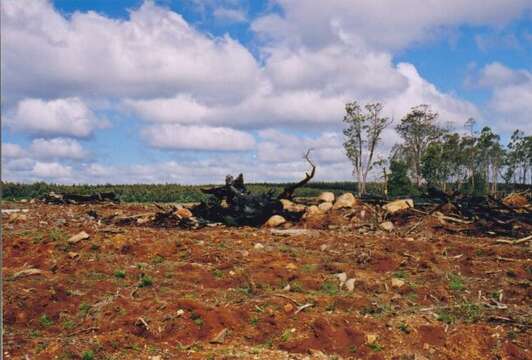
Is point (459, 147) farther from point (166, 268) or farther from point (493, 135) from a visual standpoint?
point (166, 268)

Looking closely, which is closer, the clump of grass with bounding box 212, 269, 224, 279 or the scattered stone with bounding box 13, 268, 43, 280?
the scattered stone with bounding box 13, 268, 43, 280

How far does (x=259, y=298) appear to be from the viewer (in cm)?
778

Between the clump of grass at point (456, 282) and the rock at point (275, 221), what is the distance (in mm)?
7215

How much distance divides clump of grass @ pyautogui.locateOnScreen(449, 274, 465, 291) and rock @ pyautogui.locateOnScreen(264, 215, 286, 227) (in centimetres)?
721

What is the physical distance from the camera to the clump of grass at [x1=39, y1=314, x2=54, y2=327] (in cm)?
688

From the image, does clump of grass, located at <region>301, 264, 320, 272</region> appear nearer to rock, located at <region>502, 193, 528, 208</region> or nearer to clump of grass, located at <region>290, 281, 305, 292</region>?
clump of grass, located at <region>290, 281, 305, 292</region>

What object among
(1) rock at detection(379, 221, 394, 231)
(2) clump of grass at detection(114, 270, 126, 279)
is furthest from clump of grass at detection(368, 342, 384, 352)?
(1) rock at detection(379, 221, 394, 231)

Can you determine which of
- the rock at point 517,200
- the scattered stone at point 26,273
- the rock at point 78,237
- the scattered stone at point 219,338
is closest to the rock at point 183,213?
the rock at point 78,237

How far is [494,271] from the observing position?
9656 millimetres

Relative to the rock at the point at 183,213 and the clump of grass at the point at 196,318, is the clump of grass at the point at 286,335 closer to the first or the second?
the clump of grass at the point at 196,318

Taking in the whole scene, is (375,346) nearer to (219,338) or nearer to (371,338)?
(371,338)

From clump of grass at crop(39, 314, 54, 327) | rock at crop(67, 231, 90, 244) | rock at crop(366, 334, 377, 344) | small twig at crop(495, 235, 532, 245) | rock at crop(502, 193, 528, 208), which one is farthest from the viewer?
rock at crop(502, 193, 528, 208)

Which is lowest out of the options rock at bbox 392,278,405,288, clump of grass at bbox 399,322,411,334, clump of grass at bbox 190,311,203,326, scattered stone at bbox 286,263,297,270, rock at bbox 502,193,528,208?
clump of grass at bbox 399,322,411,334

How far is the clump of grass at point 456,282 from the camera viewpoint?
8664 millimetres
